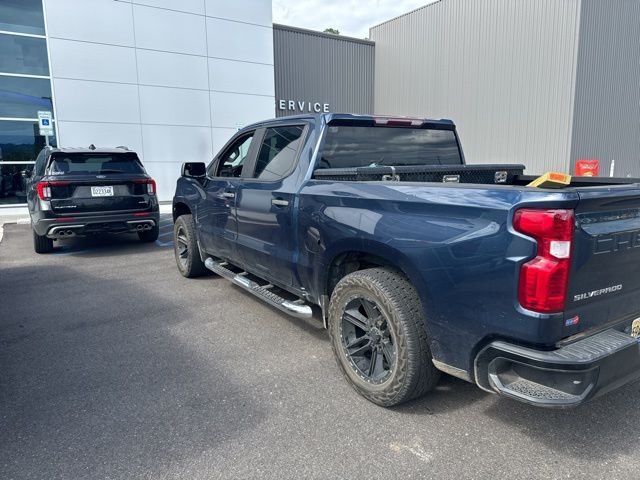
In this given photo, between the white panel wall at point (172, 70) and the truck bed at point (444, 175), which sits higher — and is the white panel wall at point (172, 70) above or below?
above

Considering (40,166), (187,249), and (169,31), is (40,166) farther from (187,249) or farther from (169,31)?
(169,31)

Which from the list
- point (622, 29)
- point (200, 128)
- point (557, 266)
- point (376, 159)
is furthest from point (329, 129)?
point (622, 29)

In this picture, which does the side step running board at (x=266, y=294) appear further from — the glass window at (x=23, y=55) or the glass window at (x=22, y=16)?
the glass window at (x=22, y=16)

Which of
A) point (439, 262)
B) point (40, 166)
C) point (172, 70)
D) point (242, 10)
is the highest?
point (242, 10)

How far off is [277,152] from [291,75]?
17850mm

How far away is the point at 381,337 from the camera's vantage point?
3.03 meters

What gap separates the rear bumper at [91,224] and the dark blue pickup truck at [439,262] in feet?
14.3

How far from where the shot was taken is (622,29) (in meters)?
18.3

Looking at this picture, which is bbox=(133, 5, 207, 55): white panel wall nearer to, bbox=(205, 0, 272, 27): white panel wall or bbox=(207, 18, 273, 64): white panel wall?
bbox=(207, 18, 273, 64): white panel wall

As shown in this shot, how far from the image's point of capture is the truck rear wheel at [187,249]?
6.02 metres

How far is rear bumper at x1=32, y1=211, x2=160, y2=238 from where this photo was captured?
7.43 m

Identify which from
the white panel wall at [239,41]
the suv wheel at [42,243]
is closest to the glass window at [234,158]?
the suv wheel at [42,243]

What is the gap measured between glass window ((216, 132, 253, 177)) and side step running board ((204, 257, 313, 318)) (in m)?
1.07

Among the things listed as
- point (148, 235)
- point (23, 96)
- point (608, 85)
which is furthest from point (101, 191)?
point (608, 85)
